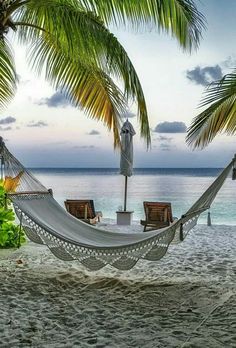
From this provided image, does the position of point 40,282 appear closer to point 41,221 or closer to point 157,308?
point 41,221

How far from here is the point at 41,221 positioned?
2.91 metres

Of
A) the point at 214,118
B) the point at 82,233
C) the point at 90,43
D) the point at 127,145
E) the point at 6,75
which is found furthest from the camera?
the point at 127,145

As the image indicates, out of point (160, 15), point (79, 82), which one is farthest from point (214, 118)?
point (79, 82)

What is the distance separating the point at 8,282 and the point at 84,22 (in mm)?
1776

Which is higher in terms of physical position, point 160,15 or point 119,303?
point 160,15

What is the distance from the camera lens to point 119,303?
2578 mm

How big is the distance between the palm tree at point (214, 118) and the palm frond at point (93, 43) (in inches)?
23.1

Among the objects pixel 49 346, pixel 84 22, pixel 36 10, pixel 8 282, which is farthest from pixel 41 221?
pixel 36 10

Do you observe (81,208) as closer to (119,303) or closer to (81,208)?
(81,208)

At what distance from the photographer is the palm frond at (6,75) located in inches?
159

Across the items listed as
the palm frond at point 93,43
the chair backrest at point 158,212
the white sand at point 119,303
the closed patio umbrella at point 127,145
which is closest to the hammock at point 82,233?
the white sand at point 119,303

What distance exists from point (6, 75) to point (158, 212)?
2.45m

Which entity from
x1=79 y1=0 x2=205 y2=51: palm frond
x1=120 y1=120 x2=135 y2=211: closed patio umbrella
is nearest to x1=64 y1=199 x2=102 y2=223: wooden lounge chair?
x1=120 y1=120 x2=135 y2=211: closed patio umbrella

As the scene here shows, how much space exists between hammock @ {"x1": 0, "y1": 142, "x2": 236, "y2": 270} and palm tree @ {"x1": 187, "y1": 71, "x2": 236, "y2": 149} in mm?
896
